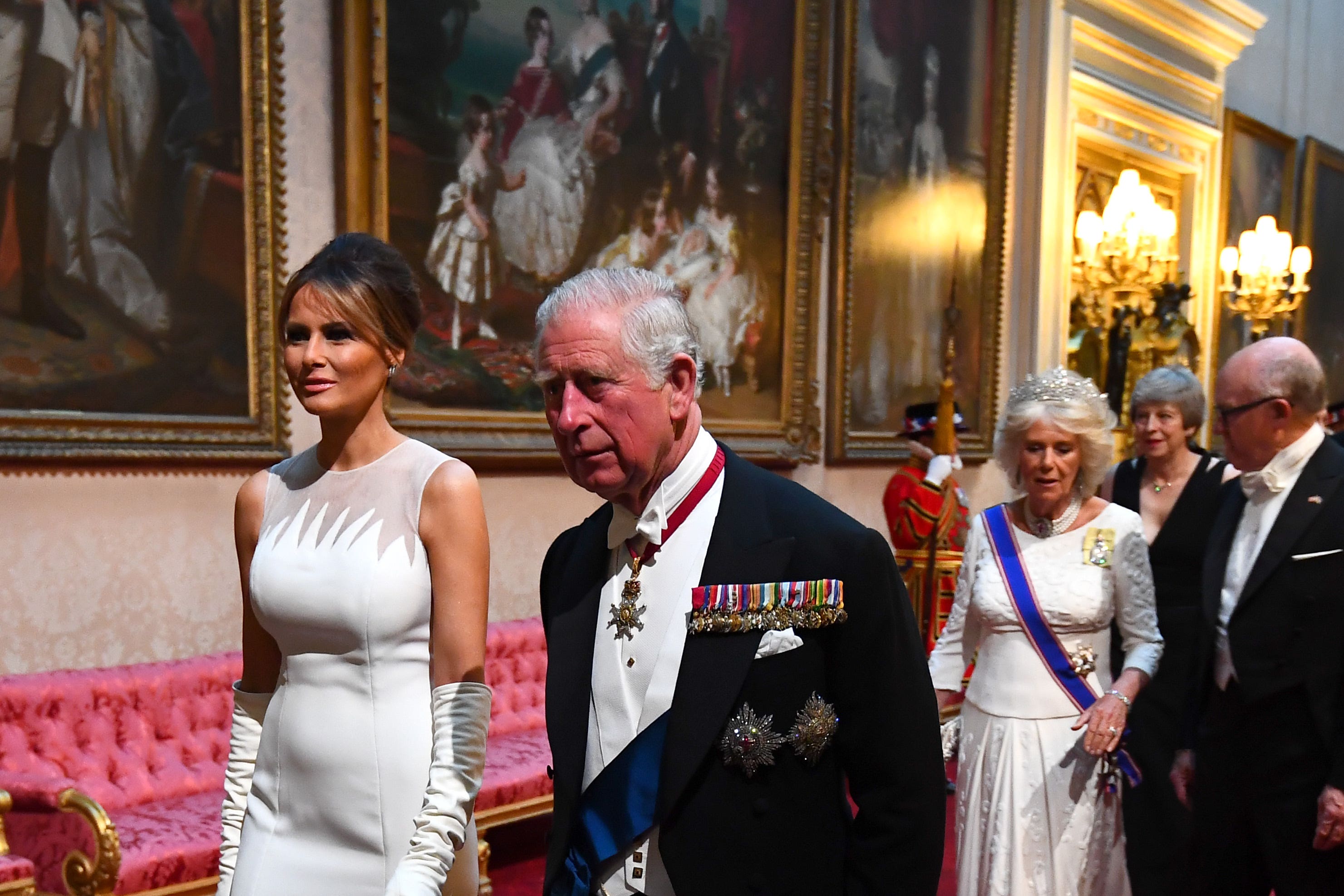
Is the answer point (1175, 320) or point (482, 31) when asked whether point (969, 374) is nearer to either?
point (1175, 320)

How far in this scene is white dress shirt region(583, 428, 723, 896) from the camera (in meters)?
1.88

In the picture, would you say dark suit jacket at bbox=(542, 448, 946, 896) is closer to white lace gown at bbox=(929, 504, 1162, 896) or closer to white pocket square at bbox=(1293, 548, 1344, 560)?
white lace gown at bbox=(929, 504, 1162, 896)

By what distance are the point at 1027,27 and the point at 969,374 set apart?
2867mm

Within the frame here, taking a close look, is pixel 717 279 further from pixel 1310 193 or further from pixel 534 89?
pixel 1310 193

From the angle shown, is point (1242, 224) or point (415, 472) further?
point (1242, 224)

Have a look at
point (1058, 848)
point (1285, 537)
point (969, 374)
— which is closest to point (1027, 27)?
point (969, 374)

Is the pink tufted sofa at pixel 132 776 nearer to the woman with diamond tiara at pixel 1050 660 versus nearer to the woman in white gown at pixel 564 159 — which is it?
the woman with diamond tiara at pixel 1050 660

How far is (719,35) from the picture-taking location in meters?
7.42

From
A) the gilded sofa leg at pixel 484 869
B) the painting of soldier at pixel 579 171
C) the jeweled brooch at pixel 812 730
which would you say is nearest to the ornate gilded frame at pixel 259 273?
the painting of soldier at pixel 579 171

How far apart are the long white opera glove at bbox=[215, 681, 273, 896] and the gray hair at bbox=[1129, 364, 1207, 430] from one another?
167 inches

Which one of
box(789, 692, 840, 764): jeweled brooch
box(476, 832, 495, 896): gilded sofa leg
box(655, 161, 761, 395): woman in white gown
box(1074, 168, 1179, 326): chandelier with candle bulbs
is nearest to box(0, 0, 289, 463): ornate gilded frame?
box(476, 832, 495, 896): gilded sofa leg

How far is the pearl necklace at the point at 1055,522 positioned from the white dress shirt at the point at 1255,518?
1.77 ft

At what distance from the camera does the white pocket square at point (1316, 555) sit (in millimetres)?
3639

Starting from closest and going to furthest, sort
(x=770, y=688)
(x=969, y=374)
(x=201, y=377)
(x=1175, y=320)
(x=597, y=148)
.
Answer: (x=770, y=688)
(x=201, y=377)
(x=597, y=148)
(x=969, y=374)
(x=1175, y=320)
